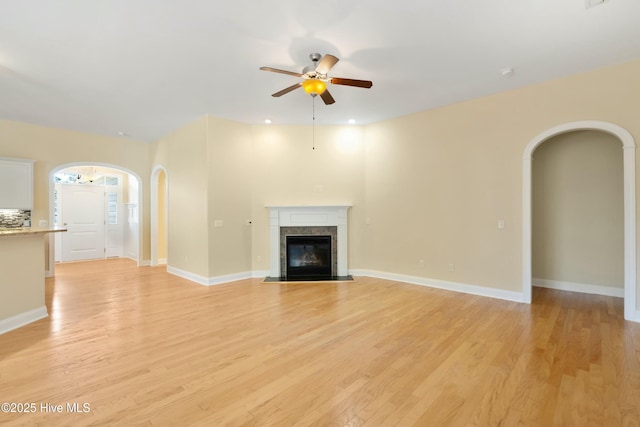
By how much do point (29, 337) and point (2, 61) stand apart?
308cm

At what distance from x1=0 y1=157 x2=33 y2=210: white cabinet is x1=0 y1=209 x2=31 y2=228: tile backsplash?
0.18 m

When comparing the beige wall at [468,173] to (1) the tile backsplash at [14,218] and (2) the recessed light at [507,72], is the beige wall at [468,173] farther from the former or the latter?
(1) the tile backsplash at [14,218]

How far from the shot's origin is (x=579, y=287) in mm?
4691

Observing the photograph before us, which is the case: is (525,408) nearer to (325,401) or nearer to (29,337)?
(325,401)

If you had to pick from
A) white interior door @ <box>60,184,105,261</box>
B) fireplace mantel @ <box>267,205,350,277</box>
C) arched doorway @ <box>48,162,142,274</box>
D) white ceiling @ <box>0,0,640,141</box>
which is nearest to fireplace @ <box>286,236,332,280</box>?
fireplace mantel @ <box>267,205,350,277</box>

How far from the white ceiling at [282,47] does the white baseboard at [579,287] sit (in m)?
3.22

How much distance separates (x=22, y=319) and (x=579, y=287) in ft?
25.0

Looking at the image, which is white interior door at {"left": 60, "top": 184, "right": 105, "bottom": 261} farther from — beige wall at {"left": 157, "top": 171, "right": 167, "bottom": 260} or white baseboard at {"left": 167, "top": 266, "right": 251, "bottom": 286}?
white baseboard at {"left": 167, "top": 266, "right": 251, "bottom": 286}

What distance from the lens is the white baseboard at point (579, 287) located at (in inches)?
174

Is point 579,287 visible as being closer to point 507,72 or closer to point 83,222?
point 507,72

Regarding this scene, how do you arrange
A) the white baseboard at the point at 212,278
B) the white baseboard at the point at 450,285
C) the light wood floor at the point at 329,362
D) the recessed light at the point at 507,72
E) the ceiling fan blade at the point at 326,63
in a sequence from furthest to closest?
the white baseboard at the point at 212,278
the white baseboard at the point at 450,285
the recessed light at the point at 507,72
the ceiling fan blade at the point at 326,63
the light wood floor at the point at 329,362

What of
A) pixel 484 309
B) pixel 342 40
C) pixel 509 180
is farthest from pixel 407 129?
pixel 484 309

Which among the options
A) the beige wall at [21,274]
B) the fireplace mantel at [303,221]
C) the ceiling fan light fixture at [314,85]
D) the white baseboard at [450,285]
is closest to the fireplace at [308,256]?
the fireplace mantel at [303,221]

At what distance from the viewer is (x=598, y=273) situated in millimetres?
4547
